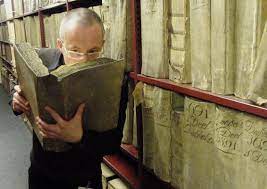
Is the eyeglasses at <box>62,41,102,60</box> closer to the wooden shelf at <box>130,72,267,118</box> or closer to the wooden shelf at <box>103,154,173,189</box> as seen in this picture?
the wooden shelf at <box>130,72,267,118</box>

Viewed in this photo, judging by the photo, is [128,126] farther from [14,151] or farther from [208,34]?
[14,151]

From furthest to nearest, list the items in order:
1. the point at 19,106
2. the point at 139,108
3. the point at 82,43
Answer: the point at 139,108
the point at 19,106
the point at 82,43

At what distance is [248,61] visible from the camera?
83 cm

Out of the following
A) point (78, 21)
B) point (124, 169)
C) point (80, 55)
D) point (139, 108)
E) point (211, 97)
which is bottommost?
point (124, 169)

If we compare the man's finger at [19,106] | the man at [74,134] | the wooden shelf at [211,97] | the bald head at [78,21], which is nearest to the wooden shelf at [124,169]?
the man at [74,134]

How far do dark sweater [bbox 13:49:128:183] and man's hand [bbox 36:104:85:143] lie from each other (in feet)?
0.46

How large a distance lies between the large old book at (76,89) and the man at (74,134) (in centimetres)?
2

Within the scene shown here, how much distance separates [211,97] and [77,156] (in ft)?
1.62

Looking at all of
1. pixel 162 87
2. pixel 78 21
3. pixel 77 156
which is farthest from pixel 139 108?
pixel 78 21

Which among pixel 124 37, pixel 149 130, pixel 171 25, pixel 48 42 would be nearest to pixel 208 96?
pixel 171 25

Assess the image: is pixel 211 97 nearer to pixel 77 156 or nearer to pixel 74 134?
pixel 74 134

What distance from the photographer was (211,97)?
953mm

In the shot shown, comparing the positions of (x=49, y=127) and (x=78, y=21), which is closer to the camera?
(x=49, y=127)

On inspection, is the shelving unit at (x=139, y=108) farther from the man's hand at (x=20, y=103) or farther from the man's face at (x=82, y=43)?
the man's hand at (x=20, y=103)
